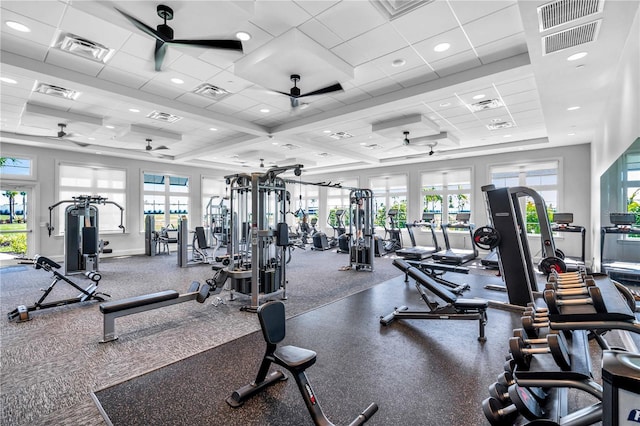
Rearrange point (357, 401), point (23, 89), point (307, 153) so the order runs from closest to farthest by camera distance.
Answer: point (357, 401) < point (23, 89) < point (307, 153)

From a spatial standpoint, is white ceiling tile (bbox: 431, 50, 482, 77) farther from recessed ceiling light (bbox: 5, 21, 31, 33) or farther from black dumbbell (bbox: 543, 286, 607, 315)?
recessed ceiling light (bbox: 5, 21, 31, 33)

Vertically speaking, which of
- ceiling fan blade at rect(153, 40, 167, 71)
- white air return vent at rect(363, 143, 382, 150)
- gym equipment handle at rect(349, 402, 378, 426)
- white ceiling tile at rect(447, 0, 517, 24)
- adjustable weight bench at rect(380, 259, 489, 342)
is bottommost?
gym equipment handle at rect(349, 402, 378, 426)

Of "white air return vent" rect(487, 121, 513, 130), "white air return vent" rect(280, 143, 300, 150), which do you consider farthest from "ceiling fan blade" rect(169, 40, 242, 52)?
"white air return vent" rect(487, 121, 513, 130)

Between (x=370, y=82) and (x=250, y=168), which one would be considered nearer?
(x=370, y=82)

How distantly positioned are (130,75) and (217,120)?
1.71m

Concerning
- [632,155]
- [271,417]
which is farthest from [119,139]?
[632,155]

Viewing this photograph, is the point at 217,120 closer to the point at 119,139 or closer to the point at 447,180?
the point at 119,139

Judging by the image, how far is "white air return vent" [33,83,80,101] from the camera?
15.1 ft

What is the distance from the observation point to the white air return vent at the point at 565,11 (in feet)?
8.18

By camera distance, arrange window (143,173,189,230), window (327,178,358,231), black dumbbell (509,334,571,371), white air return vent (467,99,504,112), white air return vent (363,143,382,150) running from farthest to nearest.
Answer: window (327,178,358,231) → window (143,173,189,230) → white air return vent (363,143,382,150) → white air return vent (467,99,504,112) → black dumbbell (509,334,571,371)

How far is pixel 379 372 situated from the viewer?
99.7 inches

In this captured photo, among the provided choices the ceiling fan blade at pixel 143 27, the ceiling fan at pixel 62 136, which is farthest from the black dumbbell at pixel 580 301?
the ceiling fan at pixel 62 136

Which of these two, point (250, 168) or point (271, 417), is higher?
point (250, 168)

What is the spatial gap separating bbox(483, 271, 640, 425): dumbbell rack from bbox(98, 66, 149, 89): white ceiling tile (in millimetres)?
5207
